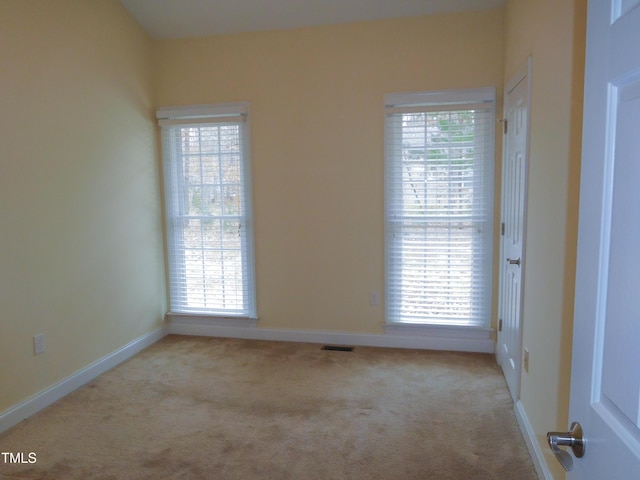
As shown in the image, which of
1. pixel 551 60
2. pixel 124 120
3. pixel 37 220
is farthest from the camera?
pixel 124 120

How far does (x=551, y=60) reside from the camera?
1982mm

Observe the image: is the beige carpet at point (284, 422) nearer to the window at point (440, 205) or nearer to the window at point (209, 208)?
the window at point (440, 205)

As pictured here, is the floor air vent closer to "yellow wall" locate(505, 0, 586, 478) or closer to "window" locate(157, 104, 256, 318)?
"window" locate(157, 104, 256, 318)

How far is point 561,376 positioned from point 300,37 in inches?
126

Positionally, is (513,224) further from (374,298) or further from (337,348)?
(337,348)

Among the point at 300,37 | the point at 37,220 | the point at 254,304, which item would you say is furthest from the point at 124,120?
the point at 254,304

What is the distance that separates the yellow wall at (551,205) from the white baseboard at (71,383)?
294cm

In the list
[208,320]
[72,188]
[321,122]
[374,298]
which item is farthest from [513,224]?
[72,188]

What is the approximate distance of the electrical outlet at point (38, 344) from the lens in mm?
2793

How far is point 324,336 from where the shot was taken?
393cm

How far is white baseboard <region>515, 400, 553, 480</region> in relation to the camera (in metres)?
1.99

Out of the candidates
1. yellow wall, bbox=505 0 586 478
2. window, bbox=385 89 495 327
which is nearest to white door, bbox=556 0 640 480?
yellow wall, bbox=505 0 586 478

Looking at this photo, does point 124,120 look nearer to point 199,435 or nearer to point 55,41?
point 55,41

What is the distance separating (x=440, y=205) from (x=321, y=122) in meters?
1.22
